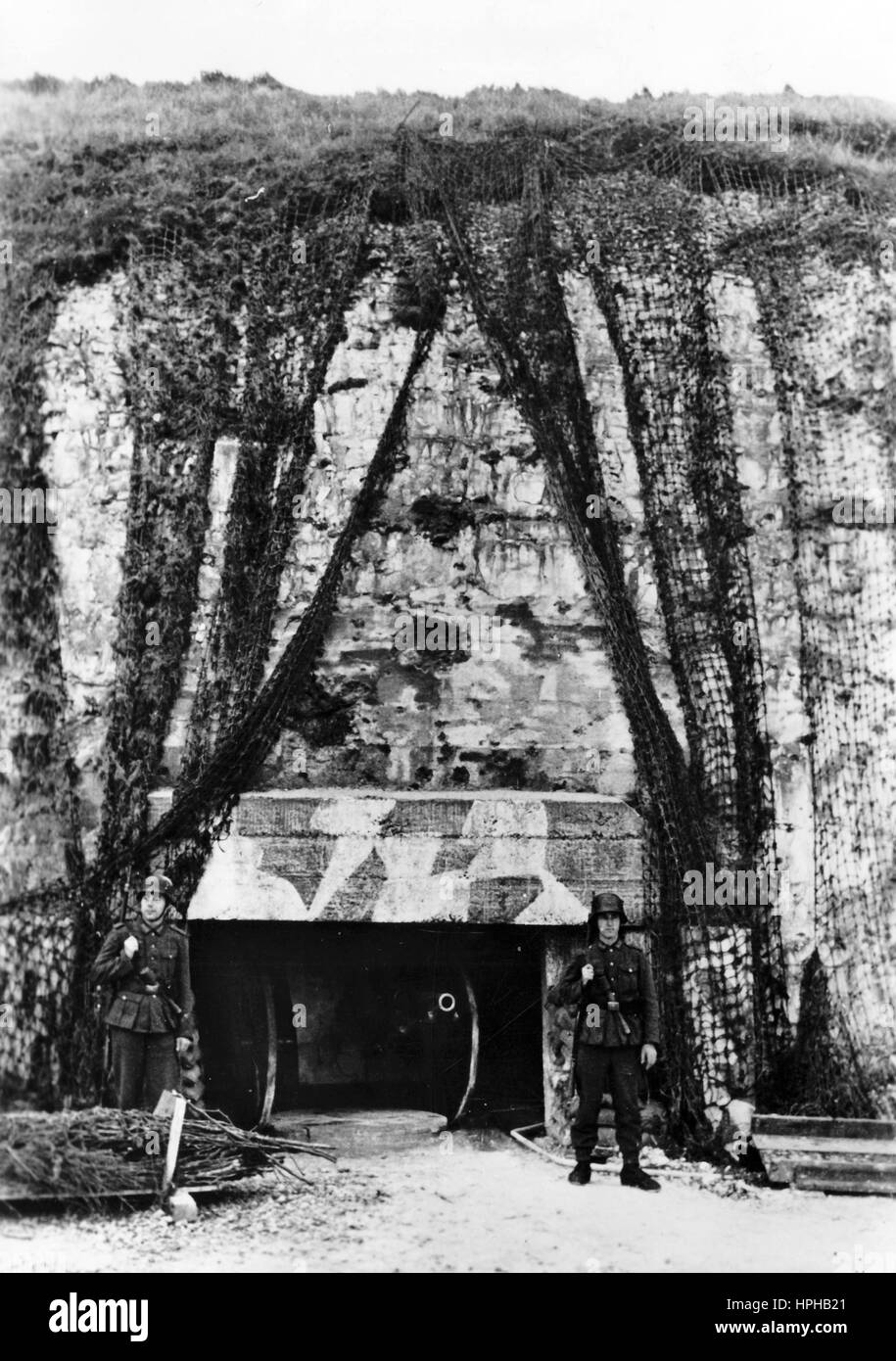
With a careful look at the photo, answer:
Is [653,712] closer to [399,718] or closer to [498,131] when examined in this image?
[399,718]

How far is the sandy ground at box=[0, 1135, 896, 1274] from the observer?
5645mm

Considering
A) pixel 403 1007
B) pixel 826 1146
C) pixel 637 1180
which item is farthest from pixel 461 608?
pixel 826 1146

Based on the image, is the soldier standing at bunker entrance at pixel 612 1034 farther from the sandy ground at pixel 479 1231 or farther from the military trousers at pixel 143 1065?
the military trousers at pixel 143 1065

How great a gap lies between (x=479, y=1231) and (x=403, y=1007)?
117 cm

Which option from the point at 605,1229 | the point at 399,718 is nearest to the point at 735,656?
the point at 399,718

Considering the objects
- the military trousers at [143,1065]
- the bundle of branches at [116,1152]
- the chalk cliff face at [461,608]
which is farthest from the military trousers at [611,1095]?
the military trousers at [143,1065]

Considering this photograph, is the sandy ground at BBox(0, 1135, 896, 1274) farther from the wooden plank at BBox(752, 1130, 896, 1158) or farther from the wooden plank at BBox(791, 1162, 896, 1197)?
the wooden plank at BBox(752, 1130, 896, 1158)

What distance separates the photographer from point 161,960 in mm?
6305

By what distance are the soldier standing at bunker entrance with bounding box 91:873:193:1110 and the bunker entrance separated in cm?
15

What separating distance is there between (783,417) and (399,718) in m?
2.65

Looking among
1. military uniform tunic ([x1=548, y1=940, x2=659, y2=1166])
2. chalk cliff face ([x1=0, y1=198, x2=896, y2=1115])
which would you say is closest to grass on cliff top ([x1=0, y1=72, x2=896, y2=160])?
chalk cliff face ([x1=0, y1=198, x2=896, y2=1115])

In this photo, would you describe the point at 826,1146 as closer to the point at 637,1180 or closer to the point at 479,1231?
the point at 637,1180

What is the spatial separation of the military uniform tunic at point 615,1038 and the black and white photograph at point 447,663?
0.03 meters

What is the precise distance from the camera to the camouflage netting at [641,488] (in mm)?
6496
